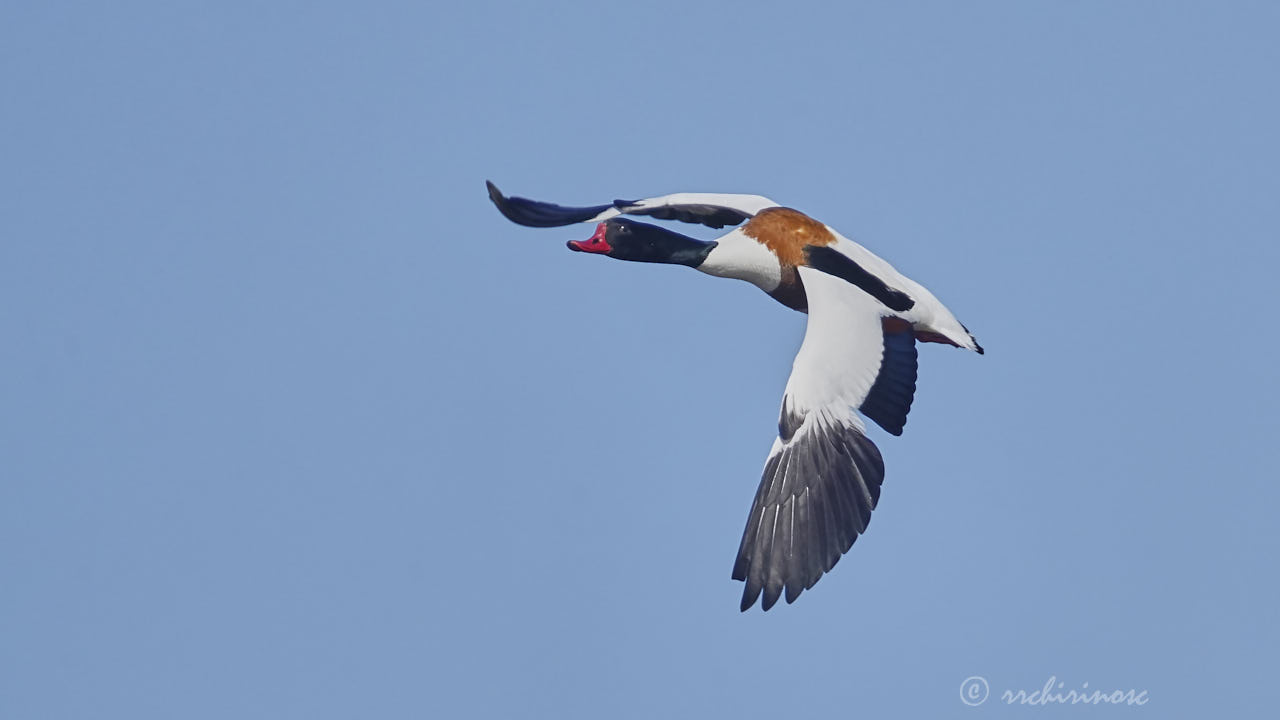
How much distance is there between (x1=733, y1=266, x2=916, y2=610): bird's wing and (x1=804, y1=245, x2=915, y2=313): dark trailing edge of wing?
0.48 ft

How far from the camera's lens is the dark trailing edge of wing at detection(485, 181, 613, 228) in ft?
43.3

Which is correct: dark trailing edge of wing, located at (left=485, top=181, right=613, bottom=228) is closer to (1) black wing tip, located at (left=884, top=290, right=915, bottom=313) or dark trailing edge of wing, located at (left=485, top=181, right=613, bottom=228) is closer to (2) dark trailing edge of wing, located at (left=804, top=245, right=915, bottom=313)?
(2) dark trailing edge of wing, located at (left=804, top=245, right=915, bottom=313)

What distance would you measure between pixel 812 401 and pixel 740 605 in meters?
1.70

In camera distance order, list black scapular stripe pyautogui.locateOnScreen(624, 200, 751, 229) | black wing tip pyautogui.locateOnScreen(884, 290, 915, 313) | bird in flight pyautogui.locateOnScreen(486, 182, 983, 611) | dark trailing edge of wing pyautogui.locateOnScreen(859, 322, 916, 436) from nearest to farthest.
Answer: bird in flight pyautogui.locateOnScreen(486, 182, 983, 611) < dark trailing edge of wing pyautogui.locateOnScreen(859, 322, 916, 436) < black wing tip pyautogui.locateOnScreen(884, 290, 915, 313) < black scapular stripe pyautogui.locateOnScreen(624, 200, 751, 229)

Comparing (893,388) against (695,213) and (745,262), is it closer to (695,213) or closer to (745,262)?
(745,262)

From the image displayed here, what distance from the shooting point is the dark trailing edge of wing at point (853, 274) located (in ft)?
41.2

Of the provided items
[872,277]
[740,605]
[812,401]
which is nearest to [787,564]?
[740,605]

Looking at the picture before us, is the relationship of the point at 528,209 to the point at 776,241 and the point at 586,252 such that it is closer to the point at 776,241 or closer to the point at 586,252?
the point at 586,252

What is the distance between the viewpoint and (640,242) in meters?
13.6

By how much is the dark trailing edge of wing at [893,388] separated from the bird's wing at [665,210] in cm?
223

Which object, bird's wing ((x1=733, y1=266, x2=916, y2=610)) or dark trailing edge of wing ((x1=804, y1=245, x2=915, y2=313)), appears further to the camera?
dark trailing edge of wing ((x1=804, y1=245, x2=915, y2=313))

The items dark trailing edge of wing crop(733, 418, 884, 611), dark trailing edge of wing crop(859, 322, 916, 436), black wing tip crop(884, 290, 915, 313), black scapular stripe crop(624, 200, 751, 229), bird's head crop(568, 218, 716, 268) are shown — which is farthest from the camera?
black scapular stripe crop(624, 200, 751, 229)

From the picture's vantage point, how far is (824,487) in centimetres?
1100

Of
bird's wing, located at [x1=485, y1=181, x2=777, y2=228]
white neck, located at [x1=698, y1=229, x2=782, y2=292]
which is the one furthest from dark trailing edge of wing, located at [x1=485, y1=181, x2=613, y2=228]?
white neck, located at [x1=698, y1=229, x2=782, y2=292]
